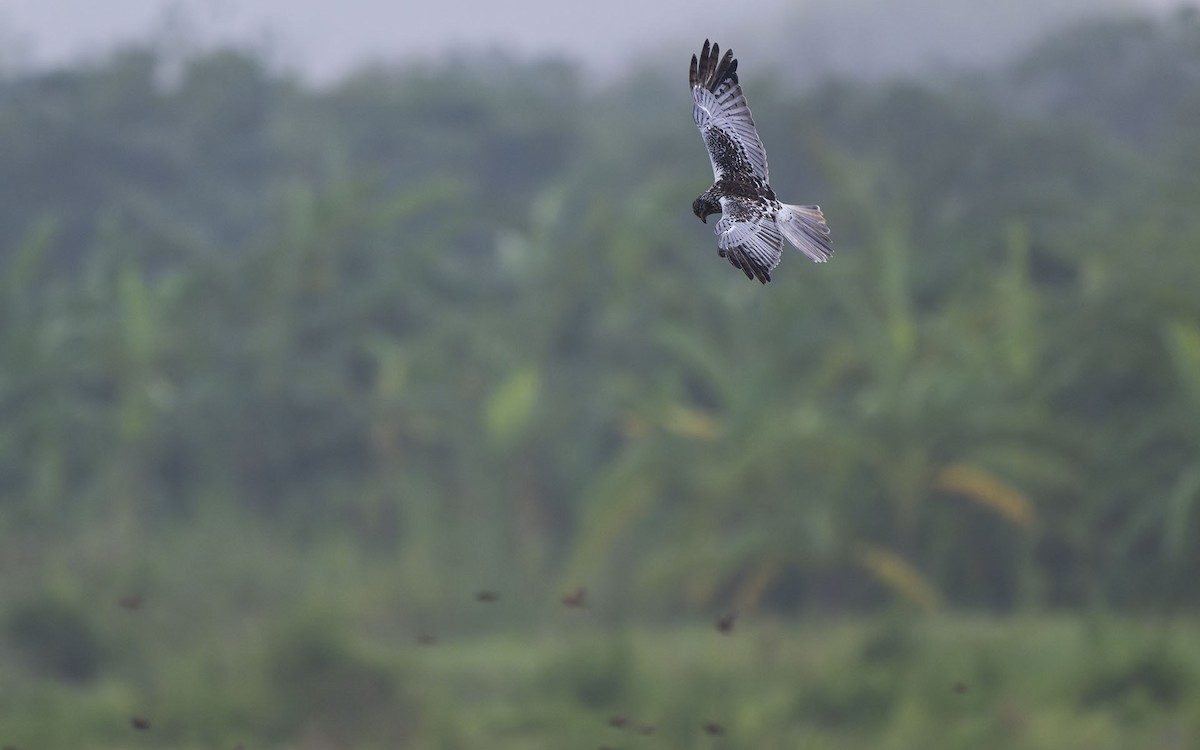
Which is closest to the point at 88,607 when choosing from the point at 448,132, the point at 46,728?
the point at 46,728

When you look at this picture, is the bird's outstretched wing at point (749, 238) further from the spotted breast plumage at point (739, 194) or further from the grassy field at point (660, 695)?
the grassy field at point (660, 695)

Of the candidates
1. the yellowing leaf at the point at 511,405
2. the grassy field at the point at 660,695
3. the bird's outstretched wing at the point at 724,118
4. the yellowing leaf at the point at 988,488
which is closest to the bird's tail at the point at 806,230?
the bird's outstretched wing at the point at 724,118

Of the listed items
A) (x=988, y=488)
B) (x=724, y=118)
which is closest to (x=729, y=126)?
(x=724, y=118)

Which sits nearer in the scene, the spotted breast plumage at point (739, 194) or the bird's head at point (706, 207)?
the spotted breast plumage at point (739, 194)

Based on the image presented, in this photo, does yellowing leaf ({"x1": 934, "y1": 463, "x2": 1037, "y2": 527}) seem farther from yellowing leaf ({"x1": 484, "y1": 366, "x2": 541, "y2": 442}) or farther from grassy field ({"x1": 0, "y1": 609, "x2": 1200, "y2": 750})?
yellowing leaf ({"x1": 484, "y1": 366, "x2": 541, "y2": 442})

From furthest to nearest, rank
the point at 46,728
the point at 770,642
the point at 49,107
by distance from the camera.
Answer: the point at 49,107
the point at 770,642
the point at 46,728

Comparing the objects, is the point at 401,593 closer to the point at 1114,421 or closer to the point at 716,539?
the point at 716,539

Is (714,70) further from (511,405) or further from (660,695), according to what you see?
(511,405)
